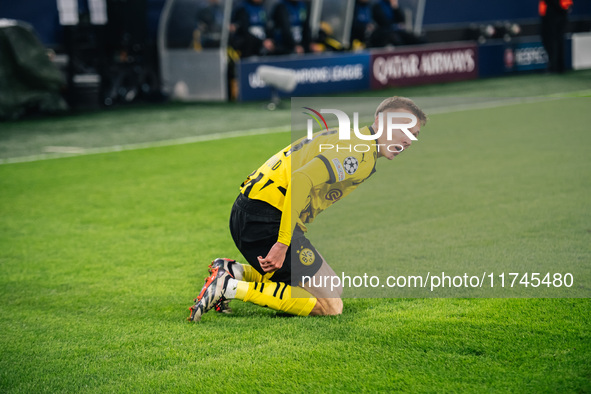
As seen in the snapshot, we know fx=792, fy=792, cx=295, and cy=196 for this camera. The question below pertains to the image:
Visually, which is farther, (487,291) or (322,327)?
(487,291)

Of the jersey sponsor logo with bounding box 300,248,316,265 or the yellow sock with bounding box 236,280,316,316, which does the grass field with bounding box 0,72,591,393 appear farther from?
the jersey sponsor logo with bounding box 300,248,316,265

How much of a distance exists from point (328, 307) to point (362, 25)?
16.5 m

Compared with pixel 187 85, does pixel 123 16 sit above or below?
above

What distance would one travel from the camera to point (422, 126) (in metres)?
4.19

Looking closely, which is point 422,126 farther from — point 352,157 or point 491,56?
point 491,56

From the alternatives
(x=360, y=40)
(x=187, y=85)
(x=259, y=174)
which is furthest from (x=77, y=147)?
(x=360, y=40)

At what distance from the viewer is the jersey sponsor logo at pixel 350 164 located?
4.06 m

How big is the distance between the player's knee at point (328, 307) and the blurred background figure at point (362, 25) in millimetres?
16088

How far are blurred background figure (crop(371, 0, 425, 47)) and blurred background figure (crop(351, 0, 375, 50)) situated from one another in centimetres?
21

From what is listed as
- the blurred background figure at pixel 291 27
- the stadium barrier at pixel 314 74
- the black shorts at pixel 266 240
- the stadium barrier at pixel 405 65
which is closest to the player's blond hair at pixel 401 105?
the black shorts at pixel 266 240

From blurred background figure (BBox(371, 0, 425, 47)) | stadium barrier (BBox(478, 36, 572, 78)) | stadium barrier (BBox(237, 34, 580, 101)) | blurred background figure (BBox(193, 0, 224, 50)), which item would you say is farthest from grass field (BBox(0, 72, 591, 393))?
stadium barrier (BBox(478, 36, 572, 78))

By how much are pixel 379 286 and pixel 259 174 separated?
0.91m

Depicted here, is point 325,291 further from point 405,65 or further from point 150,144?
point 405,65

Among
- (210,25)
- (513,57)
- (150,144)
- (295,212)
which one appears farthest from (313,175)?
(513,57)
